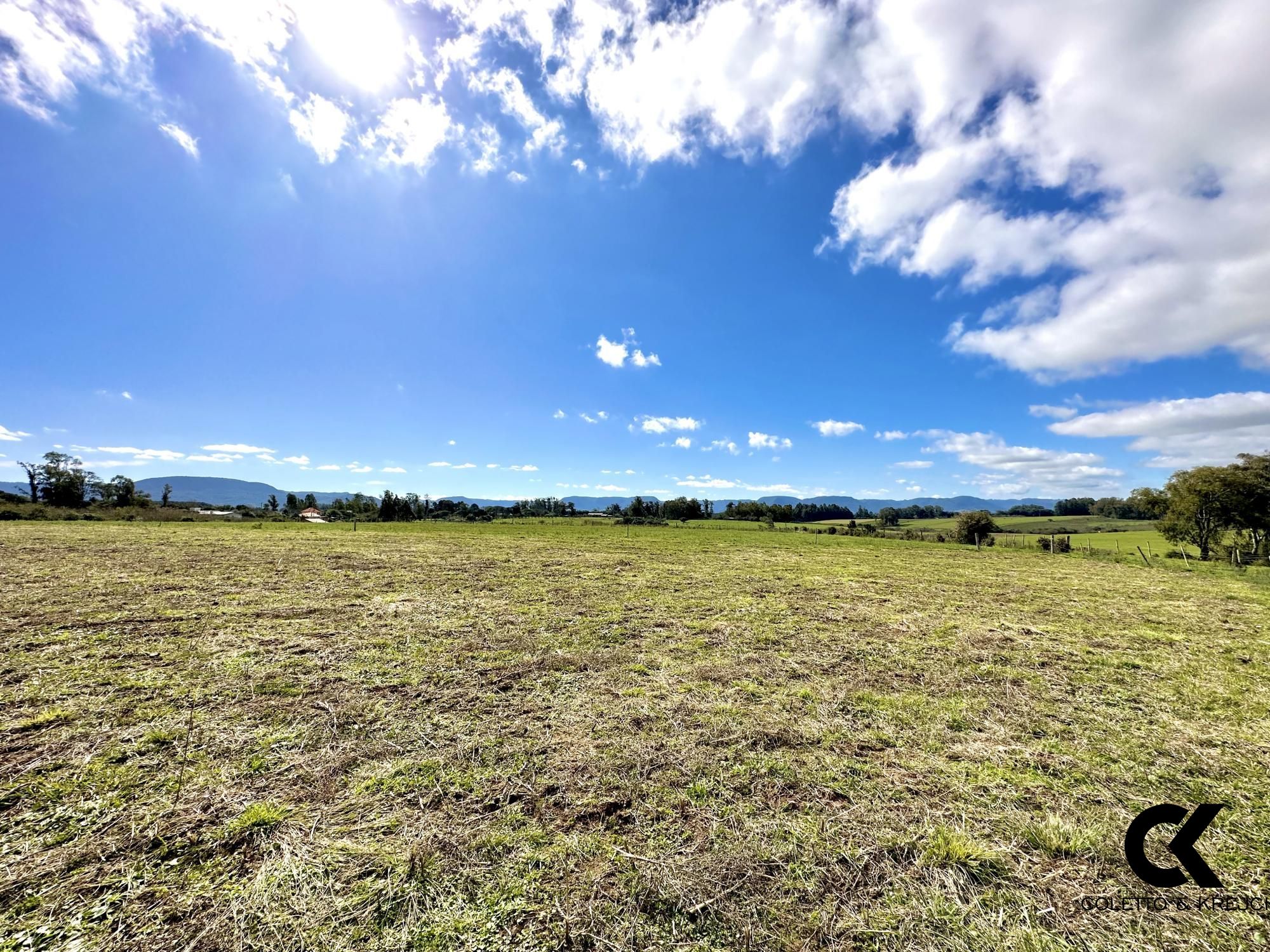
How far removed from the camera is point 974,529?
5156 cm

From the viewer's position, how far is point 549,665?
23.8 feet

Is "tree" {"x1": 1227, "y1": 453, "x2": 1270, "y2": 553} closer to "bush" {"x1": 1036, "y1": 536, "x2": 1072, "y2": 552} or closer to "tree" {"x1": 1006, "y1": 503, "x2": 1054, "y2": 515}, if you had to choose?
"bush" {"x1": 1036, "y1": 536, "x2": 1072, "y2": 552}

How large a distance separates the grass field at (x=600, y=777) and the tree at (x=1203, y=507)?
42.1 meters

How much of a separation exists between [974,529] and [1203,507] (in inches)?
668

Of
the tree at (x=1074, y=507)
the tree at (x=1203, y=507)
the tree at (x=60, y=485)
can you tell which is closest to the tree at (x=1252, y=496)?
the tree at (x=1203, y=507)

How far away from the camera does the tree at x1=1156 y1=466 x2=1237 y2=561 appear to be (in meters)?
35.8

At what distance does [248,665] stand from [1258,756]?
13.0 m

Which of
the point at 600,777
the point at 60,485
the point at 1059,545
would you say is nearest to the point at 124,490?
the point at 60,485

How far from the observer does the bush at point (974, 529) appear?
47.6 meters

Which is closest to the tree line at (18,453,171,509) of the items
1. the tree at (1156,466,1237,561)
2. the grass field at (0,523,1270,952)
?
the grass field at (0,523,1270,952)

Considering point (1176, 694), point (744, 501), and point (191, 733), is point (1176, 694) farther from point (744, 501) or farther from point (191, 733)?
point (744, 501)

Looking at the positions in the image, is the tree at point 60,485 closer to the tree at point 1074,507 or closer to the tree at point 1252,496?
the tree at point 1252,496

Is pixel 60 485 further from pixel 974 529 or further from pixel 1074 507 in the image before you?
pixel 1074 507

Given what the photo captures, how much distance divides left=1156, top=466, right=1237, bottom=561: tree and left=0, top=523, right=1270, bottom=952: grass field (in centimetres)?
4212
